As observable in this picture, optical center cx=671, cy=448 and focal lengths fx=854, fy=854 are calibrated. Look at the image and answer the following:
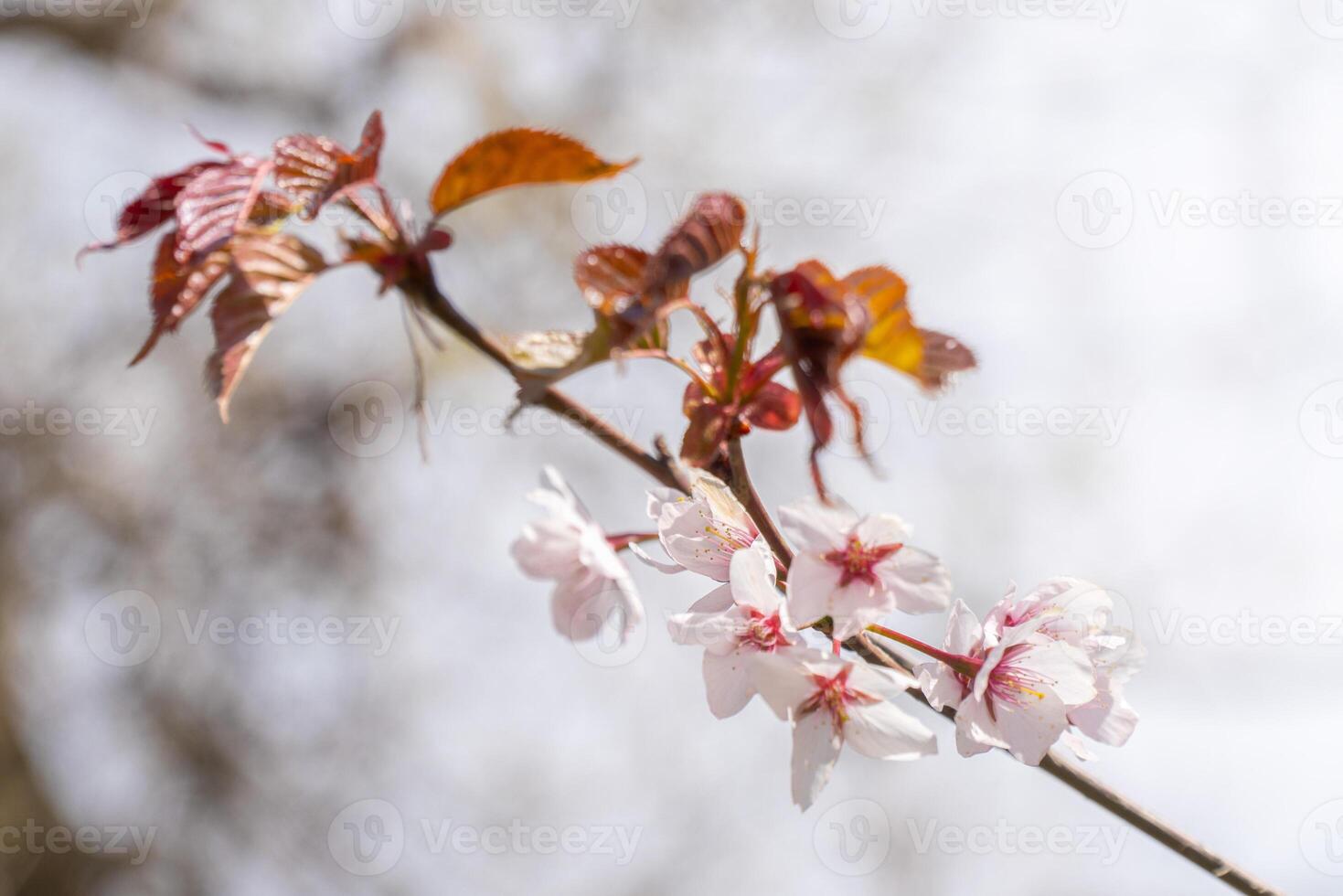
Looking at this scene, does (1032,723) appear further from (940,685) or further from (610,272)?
(610,272)

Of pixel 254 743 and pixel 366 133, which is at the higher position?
pixel 366 133

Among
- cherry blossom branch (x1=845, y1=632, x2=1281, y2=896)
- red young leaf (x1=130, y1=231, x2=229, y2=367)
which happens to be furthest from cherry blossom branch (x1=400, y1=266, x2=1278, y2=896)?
red young leaf (x1=130, y1=231, x2=229, y2=367)

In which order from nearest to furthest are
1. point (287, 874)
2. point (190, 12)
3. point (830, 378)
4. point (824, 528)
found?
point (830, 378), point (824, 528), point (190, 12), point (287, 874)

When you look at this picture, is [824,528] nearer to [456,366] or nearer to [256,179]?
[256,179]

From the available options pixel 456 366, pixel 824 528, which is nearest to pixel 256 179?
pixel 824 528

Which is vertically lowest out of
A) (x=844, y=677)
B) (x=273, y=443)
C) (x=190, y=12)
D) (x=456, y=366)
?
(x=273, y=443)

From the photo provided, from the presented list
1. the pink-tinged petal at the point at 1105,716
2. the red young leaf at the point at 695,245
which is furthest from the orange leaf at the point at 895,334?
the pink-tinged petal at the point at 1105,716

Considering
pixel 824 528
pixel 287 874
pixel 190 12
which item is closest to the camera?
pixel 824 528

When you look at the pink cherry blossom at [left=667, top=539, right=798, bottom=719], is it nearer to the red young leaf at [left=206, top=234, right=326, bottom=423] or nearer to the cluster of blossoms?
the cluster of blossoms
